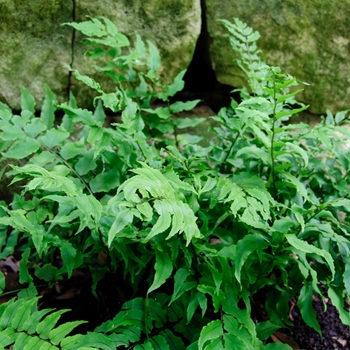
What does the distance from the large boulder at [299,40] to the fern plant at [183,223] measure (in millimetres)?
744

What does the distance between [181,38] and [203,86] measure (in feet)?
1.59

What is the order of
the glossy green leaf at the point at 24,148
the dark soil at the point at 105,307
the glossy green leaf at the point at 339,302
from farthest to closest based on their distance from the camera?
the dark soil at the point at 105,307, the glossy green leaf at the point at 24,148, the glossy green leaf at the point at 339,302

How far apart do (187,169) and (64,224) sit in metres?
0.55

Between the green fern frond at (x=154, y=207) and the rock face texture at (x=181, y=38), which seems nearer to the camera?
the green fern frond at (x=154, y=207)

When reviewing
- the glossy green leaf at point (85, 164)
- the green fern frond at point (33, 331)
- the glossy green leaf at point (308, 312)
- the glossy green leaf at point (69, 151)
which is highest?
the glossy green leaf at point (69, 151)

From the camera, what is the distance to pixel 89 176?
210cm

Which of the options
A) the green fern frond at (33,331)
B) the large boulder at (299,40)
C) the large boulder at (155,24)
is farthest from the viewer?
the large boulder at (299,40)

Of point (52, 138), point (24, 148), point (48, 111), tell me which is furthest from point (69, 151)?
point (48, 111)

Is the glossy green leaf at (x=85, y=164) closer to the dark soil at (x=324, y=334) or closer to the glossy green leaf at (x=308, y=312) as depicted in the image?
the glossy green leaf at (x=308, y=312)

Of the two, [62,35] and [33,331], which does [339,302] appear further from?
[62,35]

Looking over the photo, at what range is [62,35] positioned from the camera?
2.56m

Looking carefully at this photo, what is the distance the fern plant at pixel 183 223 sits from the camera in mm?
1549

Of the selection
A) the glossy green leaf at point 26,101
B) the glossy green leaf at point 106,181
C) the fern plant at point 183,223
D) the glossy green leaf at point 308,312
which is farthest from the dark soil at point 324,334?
the glossy green leaf at point 26,101

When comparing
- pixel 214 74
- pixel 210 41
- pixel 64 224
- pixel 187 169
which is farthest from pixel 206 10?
pixel 64 224
